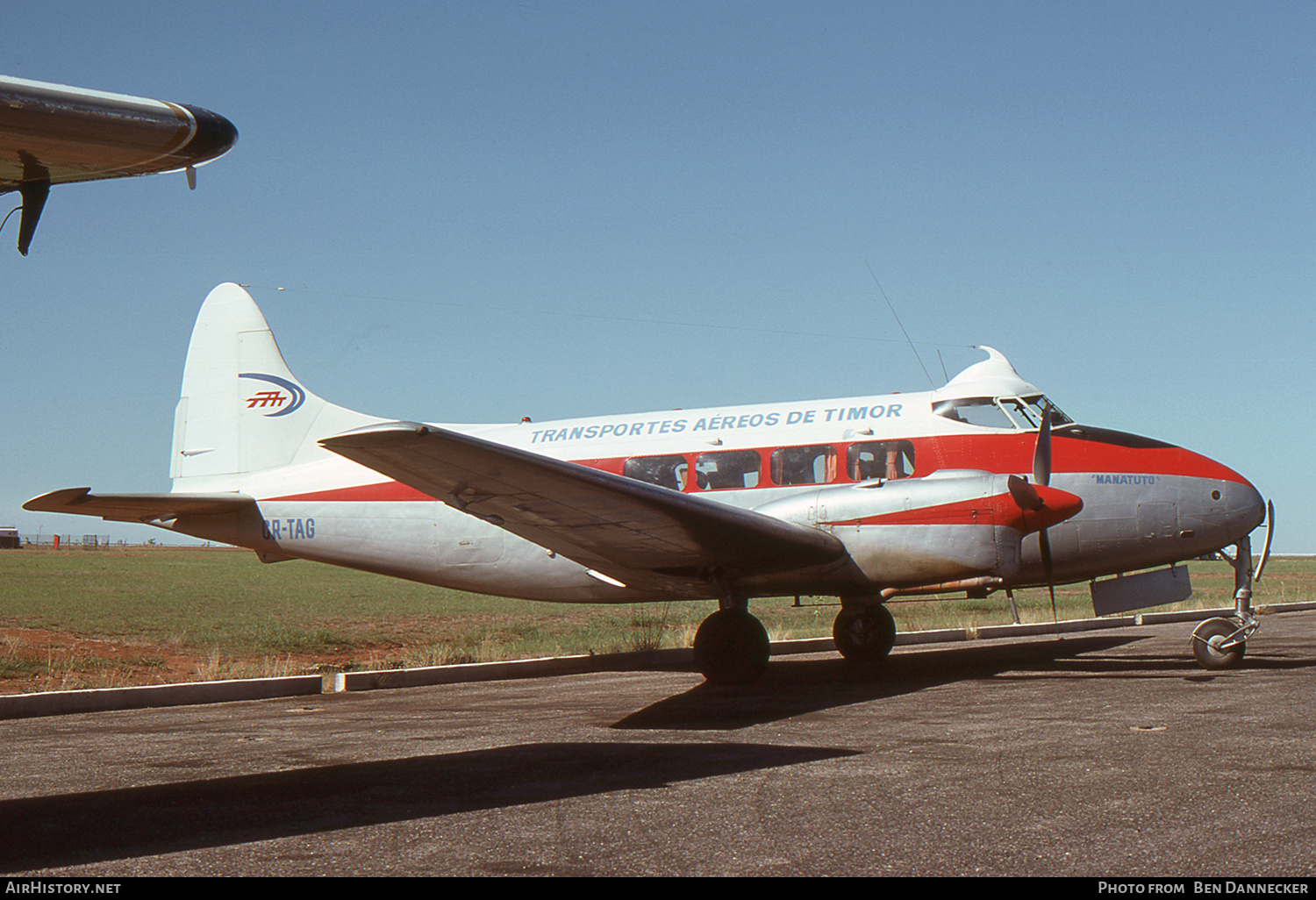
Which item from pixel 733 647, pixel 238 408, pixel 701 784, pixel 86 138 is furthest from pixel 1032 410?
pixel 238 408

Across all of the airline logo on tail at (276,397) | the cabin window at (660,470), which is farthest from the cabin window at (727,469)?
the airline logo on tail at (276,397)

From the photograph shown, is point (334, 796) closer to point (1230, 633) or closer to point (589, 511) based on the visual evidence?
point (589, 511)

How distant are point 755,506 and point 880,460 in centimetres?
175

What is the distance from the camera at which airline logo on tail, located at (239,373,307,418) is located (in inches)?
650

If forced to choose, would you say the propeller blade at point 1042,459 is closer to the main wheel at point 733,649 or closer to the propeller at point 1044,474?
the propeller at point 1044,474

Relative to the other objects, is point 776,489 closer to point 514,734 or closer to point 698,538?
point 698,538

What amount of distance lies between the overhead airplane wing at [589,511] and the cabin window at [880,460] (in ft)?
4.64

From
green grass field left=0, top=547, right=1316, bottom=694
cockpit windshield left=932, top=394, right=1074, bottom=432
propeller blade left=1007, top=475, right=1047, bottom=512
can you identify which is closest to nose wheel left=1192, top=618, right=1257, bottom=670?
propeller blade left=1007, top=475, right=1047, bottom=512

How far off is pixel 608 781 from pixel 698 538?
4917mm

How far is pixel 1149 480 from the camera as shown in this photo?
12703mm

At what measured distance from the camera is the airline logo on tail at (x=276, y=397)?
650 inches

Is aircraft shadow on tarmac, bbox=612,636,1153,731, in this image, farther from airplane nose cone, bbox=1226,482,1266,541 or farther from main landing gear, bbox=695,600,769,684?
airplane nose cone, bbox=1226,482,1266,541
